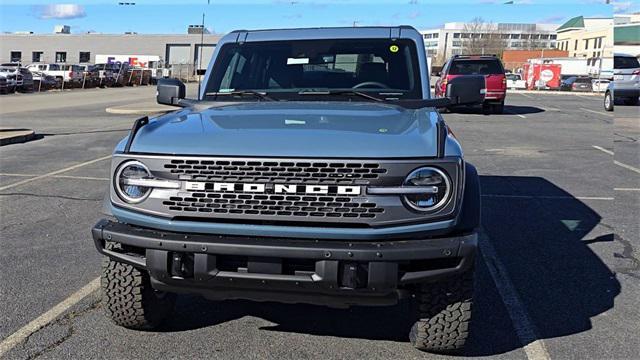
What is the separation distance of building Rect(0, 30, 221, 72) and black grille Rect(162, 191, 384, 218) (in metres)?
94.6

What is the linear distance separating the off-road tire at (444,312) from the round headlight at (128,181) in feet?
4.91

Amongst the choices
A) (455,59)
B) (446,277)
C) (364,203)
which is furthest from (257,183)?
(455,59)

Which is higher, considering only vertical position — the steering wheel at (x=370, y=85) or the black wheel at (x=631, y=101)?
the black wheel at (x=631, y=101)

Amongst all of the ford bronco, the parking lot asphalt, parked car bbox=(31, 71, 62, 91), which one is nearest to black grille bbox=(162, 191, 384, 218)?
the ford bronco

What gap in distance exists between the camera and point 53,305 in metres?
4.11

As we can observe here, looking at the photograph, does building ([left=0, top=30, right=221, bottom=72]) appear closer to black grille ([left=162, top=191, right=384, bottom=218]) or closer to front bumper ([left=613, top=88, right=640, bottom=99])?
front bumper ([left=613, top=88, right=640, bottom=99])

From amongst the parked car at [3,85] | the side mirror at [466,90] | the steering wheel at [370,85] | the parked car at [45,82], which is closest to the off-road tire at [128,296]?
the steering wheel at [370,85]

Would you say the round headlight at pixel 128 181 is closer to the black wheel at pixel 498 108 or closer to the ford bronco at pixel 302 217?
the ford bronco at pixel 302 217

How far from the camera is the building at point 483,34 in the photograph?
111 meters

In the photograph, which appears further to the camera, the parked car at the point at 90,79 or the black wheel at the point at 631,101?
the parked car at the point at 90,79

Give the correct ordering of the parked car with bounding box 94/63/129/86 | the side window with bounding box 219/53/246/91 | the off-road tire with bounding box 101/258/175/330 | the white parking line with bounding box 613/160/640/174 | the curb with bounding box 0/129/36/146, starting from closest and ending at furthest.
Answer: the off-road tire with bounding box 101/258/175/330 < the side window with bounding box 219/53/246/91 < the white parking line with bounding box 613/160/640/174 < the curb with bounding box 0/129/36/146 < the parked car with bounding box 94/63/129/86

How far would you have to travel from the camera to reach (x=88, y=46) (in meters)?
98.3

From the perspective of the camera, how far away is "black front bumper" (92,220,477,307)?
2.87 meters

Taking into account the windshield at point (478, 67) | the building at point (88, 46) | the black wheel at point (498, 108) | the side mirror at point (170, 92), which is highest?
the building at point (88, 46)
